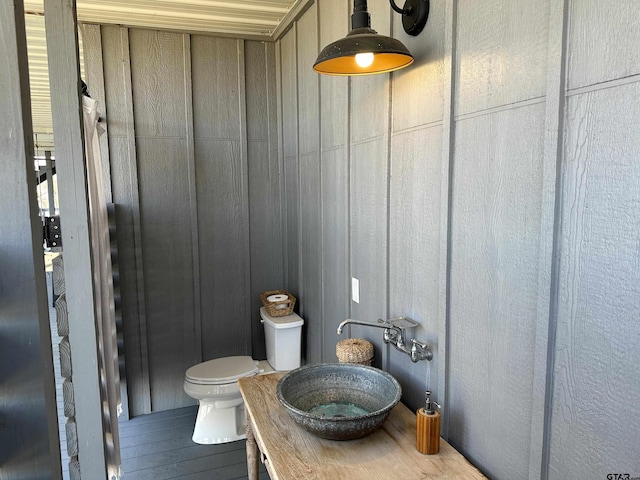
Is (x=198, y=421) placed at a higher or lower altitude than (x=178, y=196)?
lower

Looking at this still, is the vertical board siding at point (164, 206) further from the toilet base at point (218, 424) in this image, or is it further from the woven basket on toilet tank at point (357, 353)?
the woven basket on toilet tank at point (357, 353)

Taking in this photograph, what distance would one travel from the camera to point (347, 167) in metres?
2.19

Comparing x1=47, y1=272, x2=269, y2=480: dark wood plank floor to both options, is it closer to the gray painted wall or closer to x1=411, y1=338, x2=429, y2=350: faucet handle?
x1=411, y1=338, x2=429, y2=350: faucet handle

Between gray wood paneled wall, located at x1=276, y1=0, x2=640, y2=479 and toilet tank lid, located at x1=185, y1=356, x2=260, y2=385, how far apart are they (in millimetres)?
1192

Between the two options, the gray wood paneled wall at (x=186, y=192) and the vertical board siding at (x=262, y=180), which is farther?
the vertical board siding at (x=262, y=180)

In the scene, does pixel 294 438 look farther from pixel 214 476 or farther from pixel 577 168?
pixel 214 476

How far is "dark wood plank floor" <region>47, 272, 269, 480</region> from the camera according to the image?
98.8 inches

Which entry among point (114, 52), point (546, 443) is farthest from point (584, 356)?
point (114, 52)

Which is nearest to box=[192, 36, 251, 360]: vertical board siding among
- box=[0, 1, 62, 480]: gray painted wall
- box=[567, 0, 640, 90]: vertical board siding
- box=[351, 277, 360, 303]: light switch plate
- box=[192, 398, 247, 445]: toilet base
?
box=[192, 398, 247, 445]: toilet base

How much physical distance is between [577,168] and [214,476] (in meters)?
2.41

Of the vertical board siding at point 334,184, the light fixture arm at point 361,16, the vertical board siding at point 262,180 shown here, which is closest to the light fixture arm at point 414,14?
the light fixture arm at point 361,16

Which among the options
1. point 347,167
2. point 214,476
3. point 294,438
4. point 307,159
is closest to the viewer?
point 294,438

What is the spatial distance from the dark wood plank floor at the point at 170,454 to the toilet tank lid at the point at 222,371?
0.42 m

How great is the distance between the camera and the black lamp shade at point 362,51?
4.28ft
